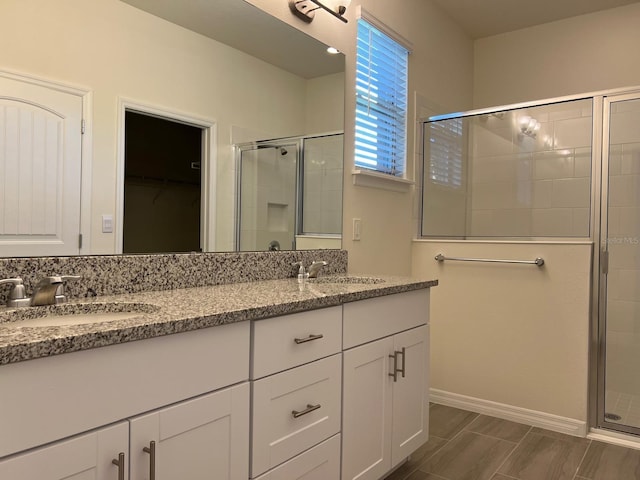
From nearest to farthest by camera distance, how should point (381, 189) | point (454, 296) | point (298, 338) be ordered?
point (298, 338) < point (381, 189) < point (454, 296)

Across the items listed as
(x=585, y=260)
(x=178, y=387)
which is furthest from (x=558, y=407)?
(x=178, y=387)

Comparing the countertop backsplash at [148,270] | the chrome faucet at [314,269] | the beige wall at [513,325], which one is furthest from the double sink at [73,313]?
the beige wall at [513,325]

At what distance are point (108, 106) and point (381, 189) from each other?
1606 mm

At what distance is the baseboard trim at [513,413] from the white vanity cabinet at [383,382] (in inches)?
32.8

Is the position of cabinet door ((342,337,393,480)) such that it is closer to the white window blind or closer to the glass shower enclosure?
the glass shower enclosure

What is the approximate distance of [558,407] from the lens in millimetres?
2580

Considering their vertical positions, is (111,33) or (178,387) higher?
(111,33)

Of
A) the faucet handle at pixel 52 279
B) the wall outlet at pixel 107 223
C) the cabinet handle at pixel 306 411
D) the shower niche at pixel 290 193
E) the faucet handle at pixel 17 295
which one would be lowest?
the cabinet handle at pixel 306 411

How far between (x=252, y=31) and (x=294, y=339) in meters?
1.28

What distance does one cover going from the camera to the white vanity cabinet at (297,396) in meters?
1.28

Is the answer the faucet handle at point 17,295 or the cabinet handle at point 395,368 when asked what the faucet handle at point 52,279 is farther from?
the cabinet handle at point 395,368

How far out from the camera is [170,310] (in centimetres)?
116

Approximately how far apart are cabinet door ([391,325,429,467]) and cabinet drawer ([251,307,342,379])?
43 centimetres

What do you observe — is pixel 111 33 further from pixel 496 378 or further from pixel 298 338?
pixel 496 378
